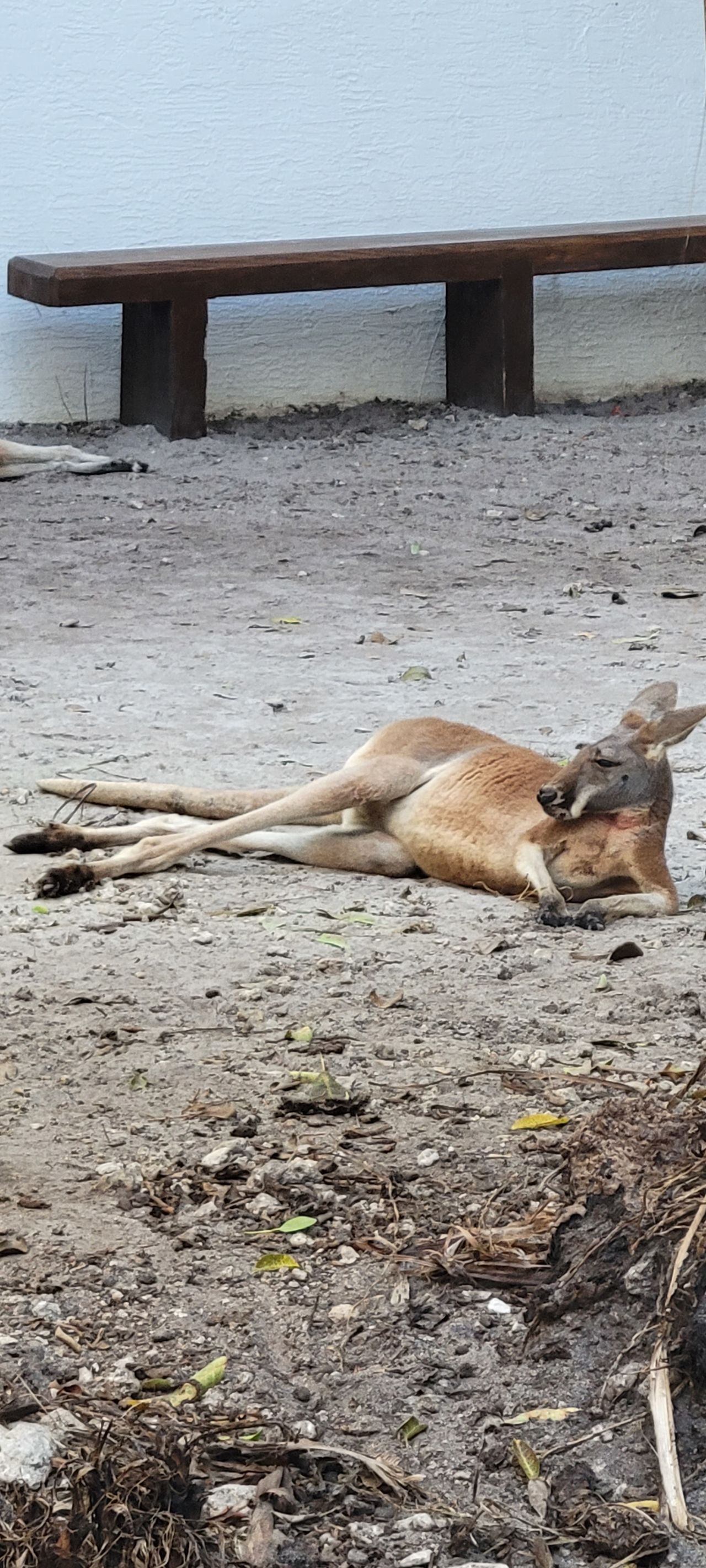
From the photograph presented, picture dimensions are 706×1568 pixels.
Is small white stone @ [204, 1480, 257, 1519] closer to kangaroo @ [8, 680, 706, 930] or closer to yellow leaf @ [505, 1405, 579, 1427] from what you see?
yellow leaf @ [505, 1405, 579, 1427]

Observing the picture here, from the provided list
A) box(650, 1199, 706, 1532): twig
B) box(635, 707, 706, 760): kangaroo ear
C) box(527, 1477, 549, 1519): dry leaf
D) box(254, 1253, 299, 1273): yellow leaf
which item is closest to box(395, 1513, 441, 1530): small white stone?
box(527, 1477, 549, 1519): dry leaf

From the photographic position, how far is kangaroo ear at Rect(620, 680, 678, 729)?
4664 millimetres

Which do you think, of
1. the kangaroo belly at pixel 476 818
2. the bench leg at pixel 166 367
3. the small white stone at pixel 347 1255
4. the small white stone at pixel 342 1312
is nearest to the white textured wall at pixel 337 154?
the bench leg at pixel 166 367

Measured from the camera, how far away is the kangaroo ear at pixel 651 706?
4.66m

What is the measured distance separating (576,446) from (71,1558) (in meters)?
8.72

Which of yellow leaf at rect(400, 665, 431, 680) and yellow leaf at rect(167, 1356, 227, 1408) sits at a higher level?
yellow leaf at rect(167, 1356, 227, 1408)

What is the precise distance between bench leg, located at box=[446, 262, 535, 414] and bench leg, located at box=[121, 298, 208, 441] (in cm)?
161

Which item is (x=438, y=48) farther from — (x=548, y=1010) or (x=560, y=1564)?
(x=560, y=1564)

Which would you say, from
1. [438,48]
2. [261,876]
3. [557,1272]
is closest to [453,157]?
[438,48]

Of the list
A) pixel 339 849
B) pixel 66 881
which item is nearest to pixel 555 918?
pixel 339 849

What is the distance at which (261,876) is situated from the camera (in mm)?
4824

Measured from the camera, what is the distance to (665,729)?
460 centimetres

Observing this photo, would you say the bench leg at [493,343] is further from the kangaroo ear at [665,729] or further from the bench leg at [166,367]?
the kangaroo ear at [665,729]

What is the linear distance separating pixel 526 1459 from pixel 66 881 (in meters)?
2.52
